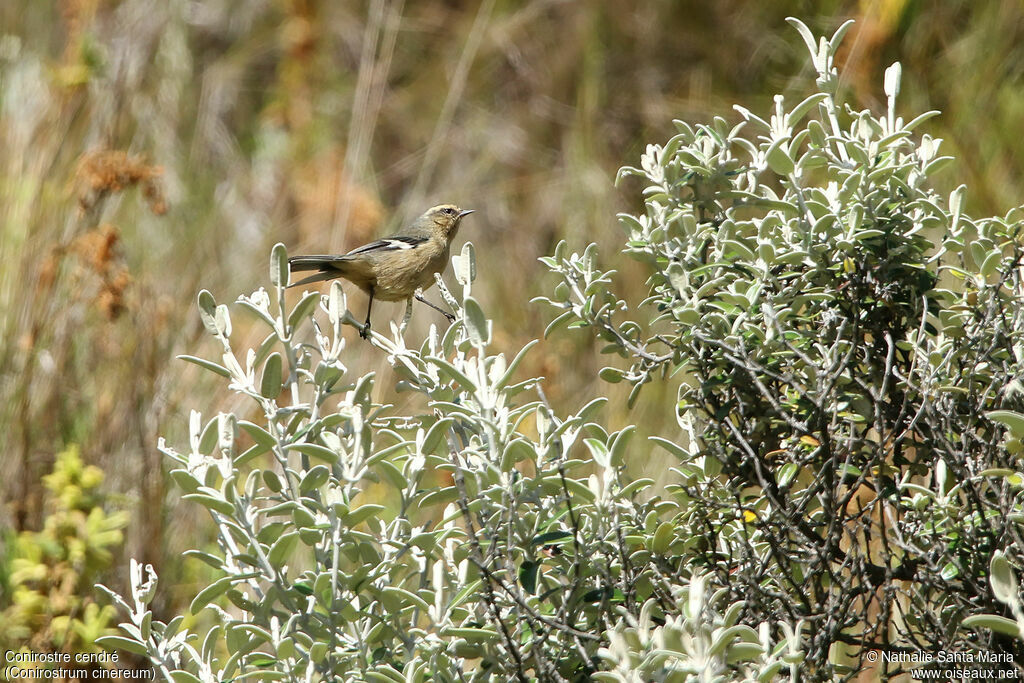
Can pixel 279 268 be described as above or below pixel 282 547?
above

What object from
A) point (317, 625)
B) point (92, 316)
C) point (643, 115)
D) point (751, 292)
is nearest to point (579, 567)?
point (317, 625)

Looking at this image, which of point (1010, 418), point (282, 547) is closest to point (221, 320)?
point (282, 547)

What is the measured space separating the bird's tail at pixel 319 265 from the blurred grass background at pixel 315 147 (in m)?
0.87

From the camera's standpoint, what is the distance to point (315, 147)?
773 centimetres

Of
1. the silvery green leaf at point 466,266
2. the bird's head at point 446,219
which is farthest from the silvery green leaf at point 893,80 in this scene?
the bird's head at point 446,219

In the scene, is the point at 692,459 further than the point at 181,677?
Yes

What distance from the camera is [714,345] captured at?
75.4 inches

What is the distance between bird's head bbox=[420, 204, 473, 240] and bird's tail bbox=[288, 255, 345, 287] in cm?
71

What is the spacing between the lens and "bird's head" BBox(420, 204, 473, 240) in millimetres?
4223

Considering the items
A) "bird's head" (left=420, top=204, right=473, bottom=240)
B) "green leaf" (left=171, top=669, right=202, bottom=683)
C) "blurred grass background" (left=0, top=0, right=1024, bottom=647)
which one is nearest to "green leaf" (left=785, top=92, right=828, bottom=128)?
"green leaf" (left=171, top=669, right=202, bottom=683)

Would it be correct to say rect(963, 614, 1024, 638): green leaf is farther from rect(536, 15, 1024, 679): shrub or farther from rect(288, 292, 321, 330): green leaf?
rect(288, 292, 321, 330): green leaf

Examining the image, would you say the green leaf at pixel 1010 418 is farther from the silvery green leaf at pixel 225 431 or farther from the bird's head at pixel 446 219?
the bird's head at pixel 446 219

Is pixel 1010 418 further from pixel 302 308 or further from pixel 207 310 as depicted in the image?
pixel 207 310

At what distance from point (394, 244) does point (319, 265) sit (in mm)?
428
